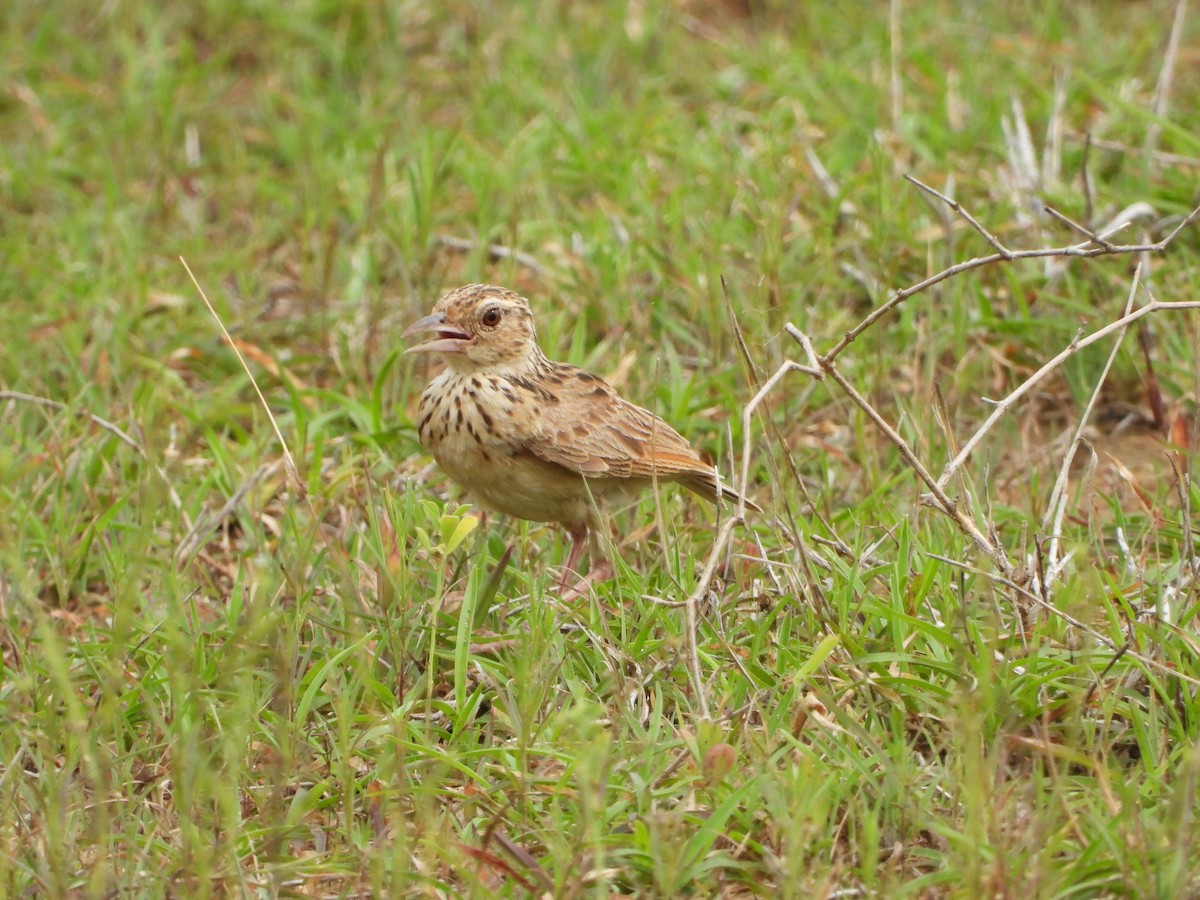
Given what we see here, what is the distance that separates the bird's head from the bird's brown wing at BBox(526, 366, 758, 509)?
0.20 meters

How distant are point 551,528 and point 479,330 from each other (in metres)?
0.79

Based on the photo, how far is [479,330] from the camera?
16.5 feet

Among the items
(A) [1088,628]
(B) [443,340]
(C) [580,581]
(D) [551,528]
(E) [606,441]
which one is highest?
(B) [443,340]

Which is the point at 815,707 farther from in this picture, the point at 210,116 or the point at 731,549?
the point at 210,116

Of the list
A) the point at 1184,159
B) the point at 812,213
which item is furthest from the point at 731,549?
the point at 1184,159

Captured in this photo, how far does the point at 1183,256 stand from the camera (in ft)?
20.6

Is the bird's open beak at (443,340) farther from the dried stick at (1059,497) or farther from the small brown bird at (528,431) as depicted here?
the dried stick at (1059,497)

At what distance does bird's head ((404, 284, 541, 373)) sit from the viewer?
5.02m

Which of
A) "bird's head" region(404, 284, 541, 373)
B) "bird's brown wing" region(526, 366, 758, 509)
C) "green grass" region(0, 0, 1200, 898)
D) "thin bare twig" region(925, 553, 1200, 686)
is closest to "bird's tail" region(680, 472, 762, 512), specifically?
"bird's brown wing" region(526, 366, 758, 509)

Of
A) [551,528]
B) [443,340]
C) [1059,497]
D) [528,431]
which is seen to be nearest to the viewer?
[1059,497]

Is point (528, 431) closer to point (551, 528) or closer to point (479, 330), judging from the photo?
point (479, 330)

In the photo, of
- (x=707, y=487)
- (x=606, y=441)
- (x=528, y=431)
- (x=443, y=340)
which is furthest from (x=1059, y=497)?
(x=443, y=340)

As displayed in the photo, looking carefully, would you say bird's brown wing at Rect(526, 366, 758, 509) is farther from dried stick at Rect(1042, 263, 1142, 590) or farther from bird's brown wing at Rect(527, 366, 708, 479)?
dried stick at Rect(1042, 263, 1142, 590)

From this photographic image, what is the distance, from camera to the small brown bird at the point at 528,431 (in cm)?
→ 482
